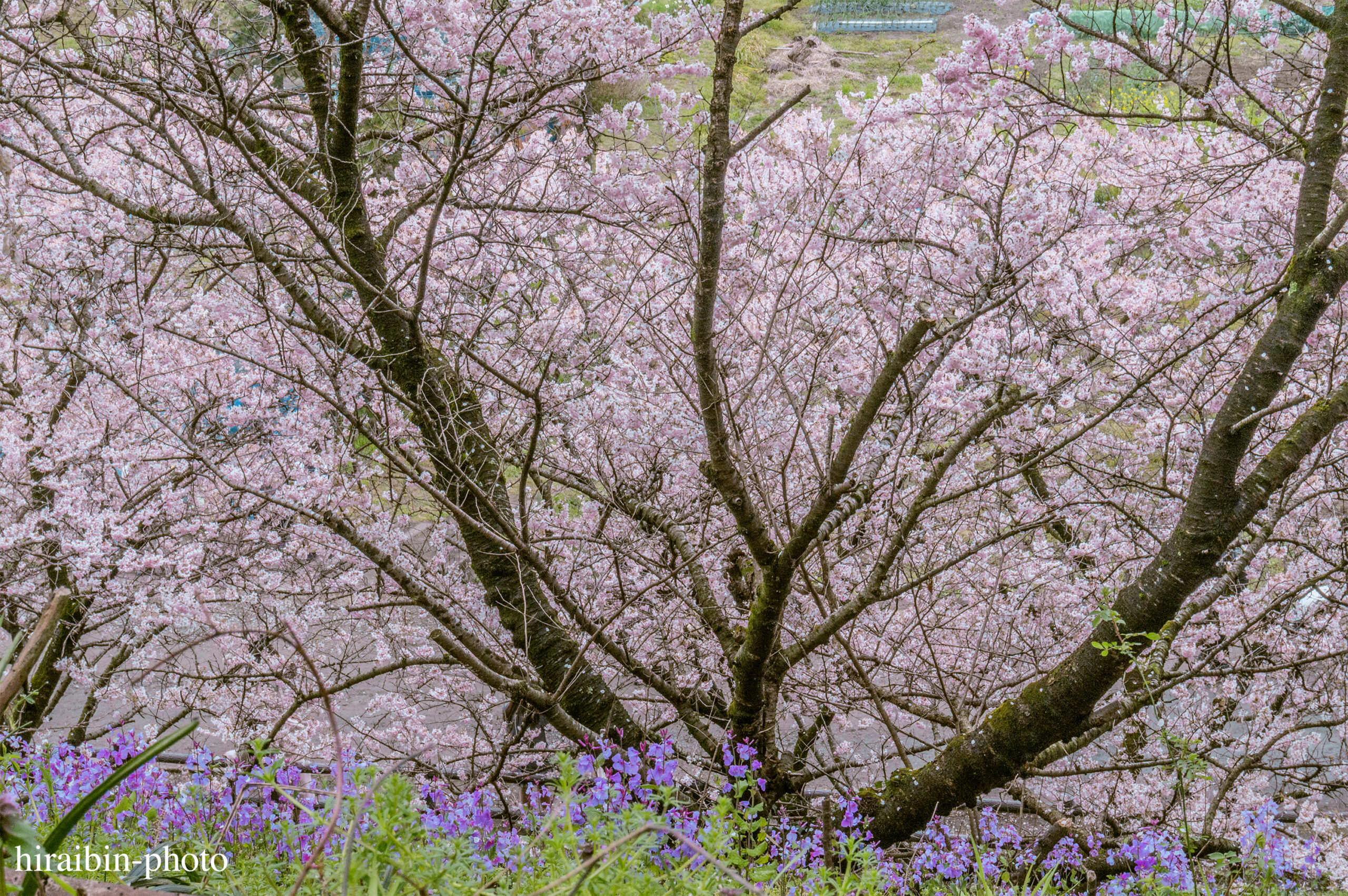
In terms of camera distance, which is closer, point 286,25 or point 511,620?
point 286,25

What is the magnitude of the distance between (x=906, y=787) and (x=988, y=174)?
4053mm

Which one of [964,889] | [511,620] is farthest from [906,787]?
[511,620]

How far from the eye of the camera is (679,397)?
5.52 m

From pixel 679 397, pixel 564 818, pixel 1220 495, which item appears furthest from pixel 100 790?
pixel 679 397

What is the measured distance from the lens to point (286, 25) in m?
3.96

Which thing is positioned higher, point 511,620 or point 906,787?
point 511,620

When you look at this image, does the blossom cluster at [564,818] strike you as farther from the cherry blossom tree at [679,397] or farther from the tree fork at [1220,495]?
the cherry blossom tree at [679,397]

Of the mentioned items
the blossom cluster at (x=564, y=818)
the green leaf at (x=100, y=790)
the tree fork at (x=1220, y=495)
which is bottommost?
the green leaf at (x=100, y=790)

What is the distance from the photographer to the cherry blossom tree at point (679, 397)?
360 cm

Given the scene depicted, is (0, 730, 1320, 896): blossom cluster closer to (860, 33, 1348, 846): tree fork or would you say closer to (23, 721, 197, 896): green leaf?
(860, 33, 1348, 846): tree fork

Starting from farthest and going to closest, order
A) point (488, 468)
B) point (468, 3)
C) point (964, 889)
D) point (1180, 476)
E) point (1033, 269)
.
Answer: point (1180, 476) → point (1033, 269) → point (468, 3) → point (488, 468) → point (964, 889)

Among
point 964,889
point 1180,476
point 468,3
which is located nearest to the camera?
point 964,889

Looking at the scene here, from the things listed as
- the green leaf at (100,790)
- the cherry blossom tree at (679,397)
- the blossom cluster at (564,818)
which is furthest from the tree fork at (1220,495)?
the green leaf at (100,790)

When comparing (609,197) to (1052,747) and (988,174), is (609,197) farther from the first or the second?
(1052,747)
